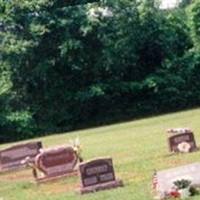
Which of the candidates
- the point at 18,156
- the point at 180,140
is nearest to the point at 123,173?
the point at 180,140

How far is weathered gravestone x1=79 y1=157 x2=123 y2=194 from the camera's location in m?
15.8

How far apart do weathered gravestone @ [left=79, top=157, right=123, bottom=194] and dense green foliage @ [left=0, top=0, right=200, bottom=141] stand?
2563 centimetres

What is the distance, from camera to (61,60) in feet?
143

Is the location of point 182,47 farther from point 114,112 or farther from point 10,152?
point 10,152

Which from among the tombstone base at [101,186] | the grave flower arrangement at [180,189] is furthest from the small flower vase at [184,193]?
the tombstone base at [101,186]

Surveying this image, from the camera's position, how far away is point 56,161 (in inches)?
762

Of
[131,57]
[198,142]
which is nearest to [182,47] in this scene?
[131,57]

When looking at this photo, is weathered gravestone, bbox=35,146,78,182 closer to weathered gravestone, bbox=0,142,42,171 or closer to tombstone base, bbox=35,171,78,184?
tombstone base, bbox=35,171,78,184

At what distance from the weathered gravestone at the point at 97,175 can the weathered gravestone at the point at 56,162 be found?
3.17m

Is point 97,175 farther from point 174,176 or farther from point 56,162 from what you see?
point 56,162

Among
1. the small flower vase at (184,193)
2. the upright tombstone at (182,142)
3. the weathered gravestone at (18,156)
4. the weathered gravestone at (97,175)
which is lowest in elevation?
the small flower vase at (184,193)

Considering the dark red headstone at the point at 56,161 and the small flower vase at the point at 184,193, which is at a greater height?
the dark red headstone at the point at 56,161

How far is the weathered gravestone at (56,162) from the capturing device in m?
19.1

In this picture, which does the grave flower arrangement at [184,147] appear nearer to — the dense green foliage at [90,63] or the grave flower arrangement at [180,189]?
the grave flower arrangement at [180,189]
